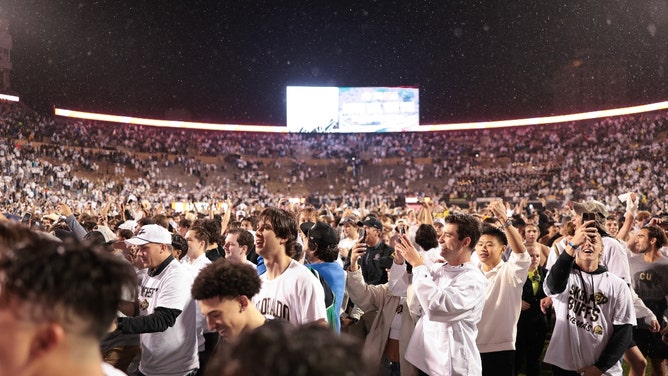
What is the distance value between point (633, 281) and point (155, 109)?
2277 inches

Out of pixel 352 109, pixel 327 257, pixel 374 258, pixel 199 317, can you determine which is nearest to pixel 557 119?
pixel 352 109

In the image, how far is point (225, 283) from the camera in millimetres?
2758

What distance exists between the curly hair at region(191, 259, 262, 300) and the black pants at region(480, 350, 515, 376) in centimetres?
291

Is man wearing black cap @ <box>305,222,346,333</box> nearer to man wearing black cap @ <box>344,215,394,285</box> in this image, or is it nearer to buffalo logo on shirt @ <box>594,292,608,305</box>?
man wearing black cap @ <box>344,215,394,285</box>

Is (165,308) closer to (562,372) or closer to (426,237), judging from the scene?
(426,237)

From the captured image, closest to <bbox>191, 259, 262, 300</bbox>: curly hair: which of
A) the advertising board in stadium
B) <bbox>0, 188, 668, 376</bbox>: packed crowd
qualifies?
<bbox>0, 188, 668, 376</bbox>: packed crowd

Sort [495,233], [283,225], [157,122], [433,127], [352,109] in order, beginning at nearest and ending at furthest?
1. [283,225]
2. [495,233]
3. [352,109]
4. [157,122]
5. [433,127]

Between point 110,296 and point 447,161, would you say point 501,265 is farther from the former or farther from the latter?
point 447,161

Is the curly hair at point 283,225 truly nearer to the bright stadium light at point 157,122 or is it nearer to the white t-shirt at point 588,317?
the white t-shirt at point 588,317

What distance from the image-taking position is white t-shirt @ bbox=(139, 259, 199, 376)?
14.0ft

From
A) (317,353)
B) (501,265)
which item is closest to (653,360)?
(501,265)

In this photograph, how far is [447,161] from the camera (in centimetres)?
5350

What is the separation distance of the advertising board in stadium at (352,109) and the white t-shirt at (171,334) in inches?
1821

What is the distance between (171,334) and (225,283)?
6.10 ft
